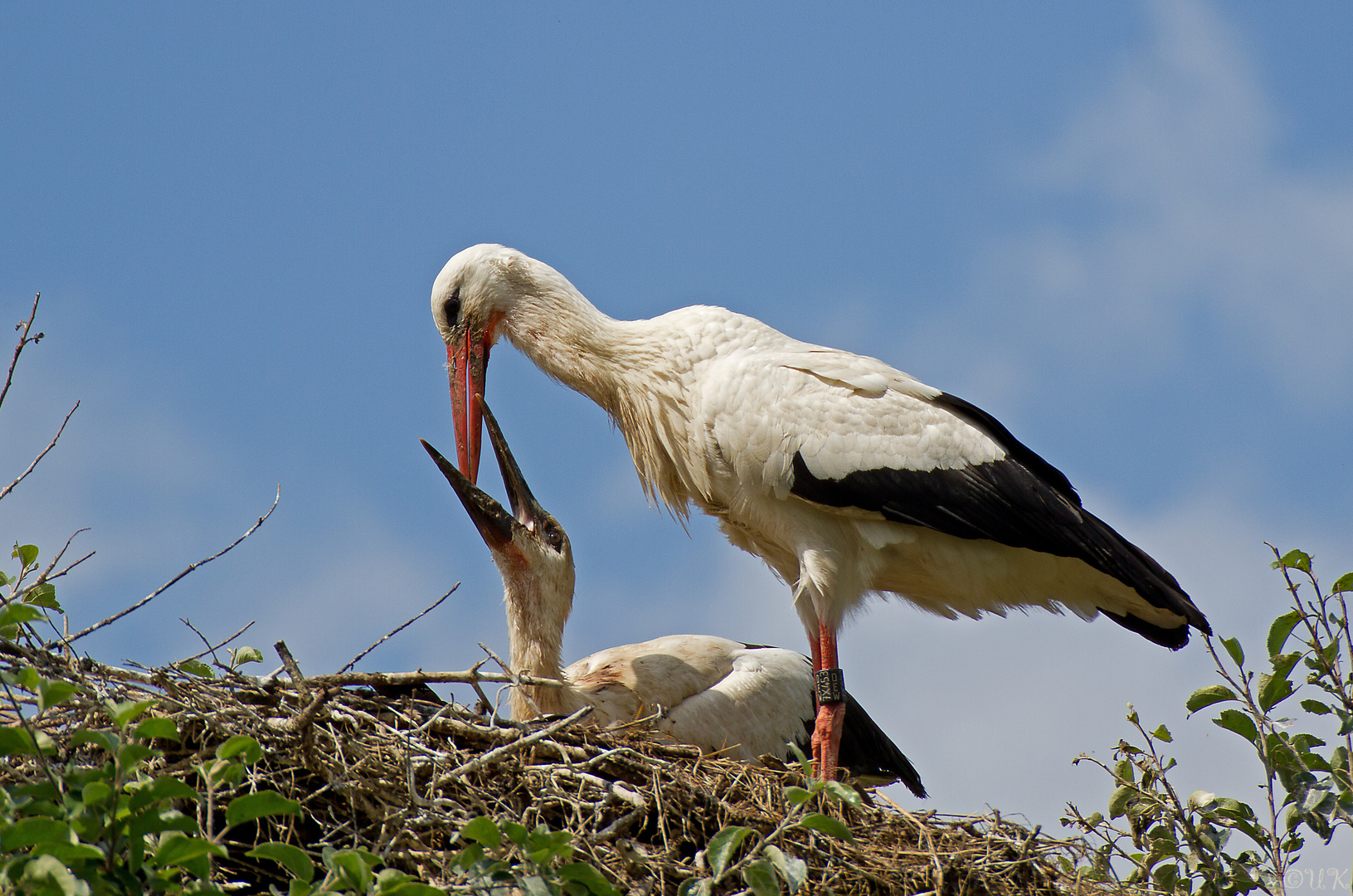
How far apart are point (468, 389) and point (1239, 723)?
305 centimetres

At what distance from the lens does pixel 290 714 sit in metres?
3.33

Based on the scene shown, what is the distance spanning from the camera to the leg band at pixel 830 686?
4641 mm

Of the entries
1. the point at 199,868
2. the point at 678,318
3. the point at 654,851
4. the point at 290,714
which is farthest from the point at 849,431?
the point at 199,868

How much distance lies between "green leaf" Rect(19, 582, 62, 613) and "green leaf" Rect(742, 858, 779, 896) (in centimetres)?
195

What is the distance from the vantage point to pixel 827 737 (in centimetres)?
457

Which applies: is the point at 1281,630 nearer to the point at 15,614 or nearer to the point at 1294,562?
the point at 1294,562

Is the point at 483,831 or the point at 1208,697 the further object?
the point at 1208,697

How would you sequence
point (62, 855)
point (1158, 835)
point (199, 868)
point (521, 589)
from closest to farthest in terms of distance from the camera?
point (62, 855) → point (199, 868) → point (1158, 835) → point (521, 589)

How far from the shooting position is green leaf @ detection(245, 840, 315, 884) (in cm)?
208

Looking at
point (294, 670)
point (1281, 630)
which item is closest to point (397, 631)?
point (294, 670)

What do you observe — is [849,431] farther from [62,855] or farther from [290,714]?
[62,855]

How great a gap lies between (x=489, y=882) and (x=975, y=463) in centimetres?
281

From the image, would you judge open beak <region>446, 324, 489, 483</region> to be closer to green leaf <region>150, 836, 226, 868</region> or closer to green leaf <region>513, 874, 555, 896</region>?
green leaf <region>513, 874, 555, 896</region>

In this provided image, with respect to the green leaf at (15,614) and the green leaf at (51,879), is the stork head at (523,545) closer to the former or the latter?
the green leaf at (15,614)
